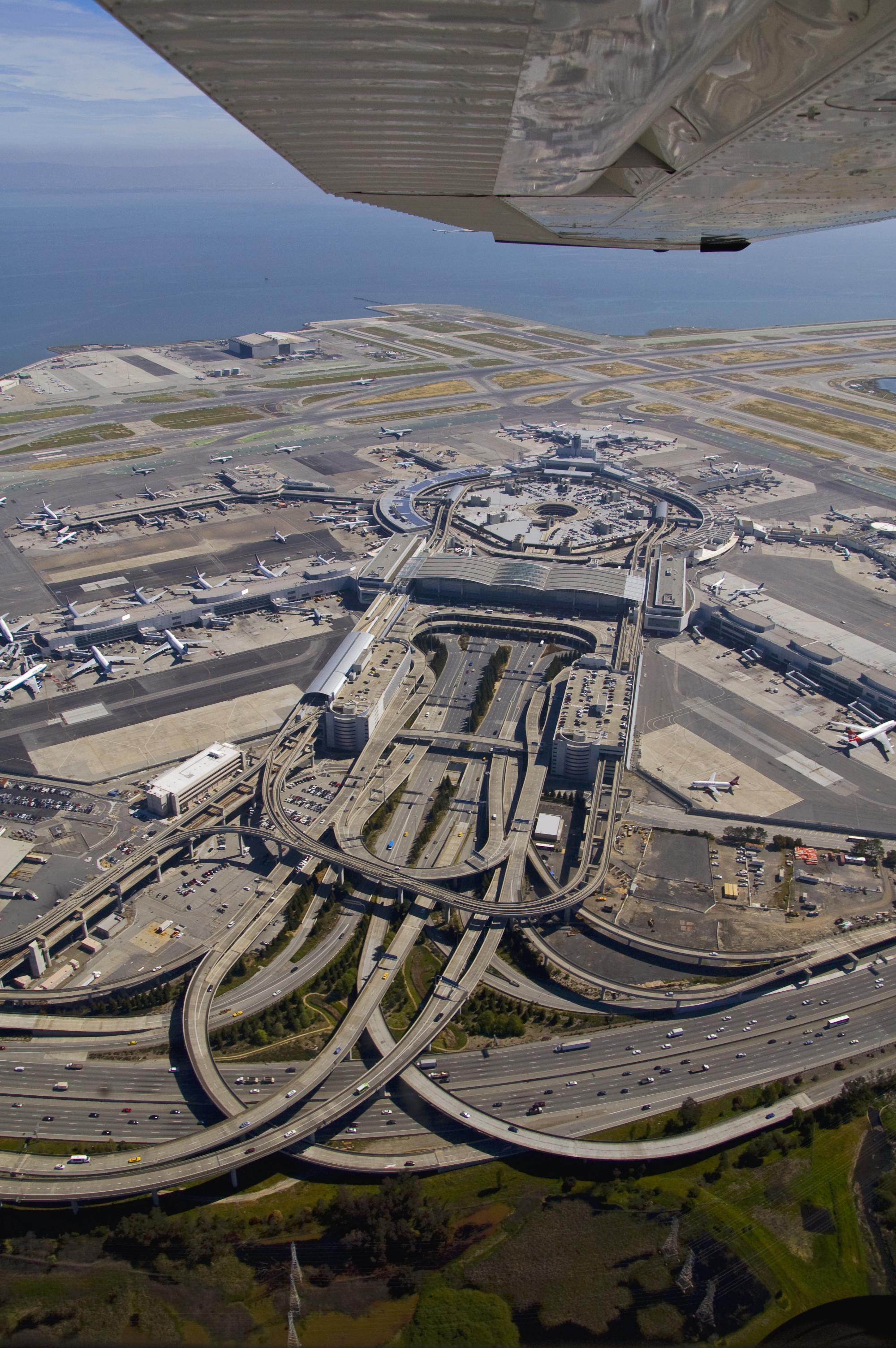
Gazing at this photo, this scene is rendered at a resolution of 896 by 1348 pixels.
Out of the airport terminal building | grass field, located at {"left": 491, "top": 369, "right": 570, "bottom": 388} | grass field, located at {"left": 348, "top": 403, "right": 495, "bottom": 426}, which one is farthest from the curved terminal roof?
grass field, located at {"left": 491, "top": 369, "right": 570, "bottom": 388}

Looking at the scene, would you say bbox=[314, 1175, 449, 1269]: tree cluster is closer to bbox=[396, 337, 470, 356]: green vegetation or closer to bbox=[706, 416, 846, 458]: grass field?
bbox=[706, 416, 846, 458]: grass field

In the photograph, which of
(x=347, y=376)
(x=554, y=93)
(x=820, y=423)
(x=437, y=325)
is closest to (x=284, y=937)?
(x=554, y=93)

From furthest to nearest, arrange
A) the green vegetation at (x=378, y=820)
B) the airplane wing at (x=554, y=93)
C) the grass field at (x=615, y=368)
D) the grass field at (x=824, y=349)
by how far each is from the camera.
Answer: the grass field at (x=824, y=349) < the grass field at (x=615, y=368) < the green vegetation at (x=378, y=820) < the airplane wing at (x=554, y=93)

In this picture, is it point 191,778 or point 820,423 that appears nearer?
point 191,778

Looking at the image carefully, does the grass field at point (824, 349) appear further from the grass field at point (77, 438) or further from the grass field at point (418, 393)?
the grass field at point (77, 438)

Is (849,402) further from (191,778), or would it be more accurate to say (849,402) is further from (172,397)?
(191,778)

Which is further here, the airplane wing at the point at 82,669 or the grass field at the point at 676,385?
the grass field at the point at 676,385

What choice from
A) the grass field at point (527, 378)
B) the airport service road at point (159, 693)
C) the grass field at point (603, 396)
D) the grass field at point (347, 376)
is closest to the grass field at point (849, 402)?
the grass field at point (603, 396)

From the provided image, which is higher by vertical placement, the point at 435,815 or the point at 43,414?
the point at 43,414
